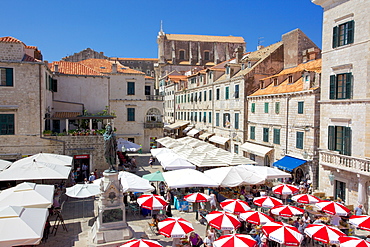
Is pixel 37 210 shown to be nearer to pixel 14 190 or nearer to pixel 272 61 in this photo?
pixel 14 190

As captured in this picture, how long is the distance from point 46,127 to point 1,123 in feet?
10.9

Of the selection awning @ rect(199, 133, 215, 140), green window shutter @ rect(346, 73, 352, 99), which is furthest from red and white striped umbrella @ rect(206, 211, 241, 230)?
awning @ rect(199, 133, 215, 140)

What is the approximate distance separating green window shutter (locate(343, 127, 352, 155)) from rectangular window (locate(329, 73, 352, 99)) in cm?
203

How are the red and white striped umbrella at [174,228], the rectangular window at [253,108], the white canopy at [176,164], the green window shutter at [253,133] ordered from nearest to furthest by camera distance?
the red and white striped umbrella at [174,228] → the white canopy at [176,164] → the rectangular window at [253,108] → the green window shutter at [253,133]

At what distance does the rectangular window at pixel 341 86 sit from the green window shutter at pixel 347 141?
79.8 inches

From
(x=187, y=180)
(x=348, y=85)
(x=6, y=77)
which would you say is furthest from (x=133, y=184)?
(x=6, y=77)

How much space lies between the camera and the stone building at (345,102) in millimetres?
16922

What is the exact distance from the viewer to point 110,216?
12.7m

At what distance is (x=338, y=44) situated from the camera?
1897 cm

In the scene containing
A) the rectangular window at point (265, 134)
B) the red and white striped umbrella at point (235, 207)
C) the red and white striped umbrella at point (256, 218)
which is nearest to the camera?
the red and white striped umbrella at point (256, 218)

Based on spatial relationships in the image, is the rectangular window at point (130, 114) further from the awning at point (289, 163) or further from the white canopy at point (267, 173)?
the white canopy at point (267, 173)

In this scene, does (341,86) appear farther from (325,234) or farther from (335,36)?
(325,234)

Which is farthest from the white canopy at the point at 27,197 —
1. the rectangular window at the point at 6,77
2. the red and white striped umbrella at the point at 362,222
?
the rectangular window at the point at 6,77

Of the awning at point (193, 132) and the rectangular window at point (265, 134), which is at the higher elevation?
the rectangular window at point (265, 134)
